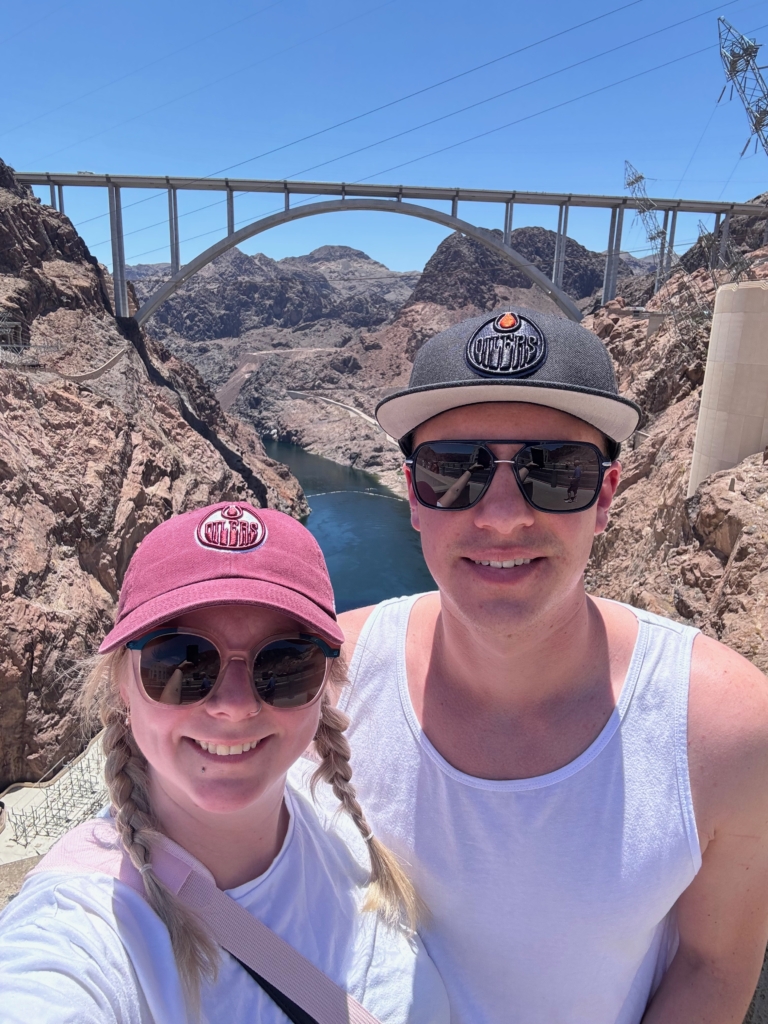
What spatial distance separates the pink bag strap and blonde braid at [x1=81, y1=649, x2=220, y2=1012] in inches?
1.1

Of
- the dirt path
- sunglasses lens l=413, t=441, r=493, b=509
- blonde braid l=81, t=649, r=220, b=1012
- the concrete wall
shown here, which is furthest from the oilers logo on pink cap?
the concrete wall

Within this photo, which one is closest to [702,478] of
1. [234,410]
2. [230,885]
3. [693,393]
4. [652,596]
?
[652,596]

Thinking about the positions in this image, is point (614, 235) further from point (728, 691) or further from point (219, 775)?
point (219, 775)

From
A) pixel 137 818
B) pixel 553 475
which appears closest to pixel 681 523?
pixel 553 475

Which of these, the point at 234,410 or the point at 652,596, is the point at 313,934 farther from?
the point at 234,410

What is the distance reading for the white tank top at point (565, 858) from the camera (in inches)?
63.7

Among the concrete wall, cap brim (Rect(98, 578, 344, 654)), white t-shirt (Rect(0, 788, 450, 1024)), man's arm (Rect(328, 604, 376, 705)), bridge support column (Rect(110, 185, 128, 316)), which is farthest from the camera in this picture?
bridge support column (Rect(110, 185, 128, 316))

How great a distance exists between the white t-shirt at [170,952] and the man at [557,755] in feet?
A: 0.74

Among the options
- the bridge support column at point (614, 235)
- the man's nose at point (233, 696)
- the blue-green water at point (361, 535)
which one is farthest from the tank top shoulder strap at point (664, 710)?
the bridge support column at point (614, 235)

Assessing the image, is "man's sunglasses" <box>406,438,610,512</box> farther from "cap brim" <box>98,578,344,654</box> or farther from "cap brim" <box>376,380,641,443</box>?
"cap brim" <box>98,578,344,654</box>

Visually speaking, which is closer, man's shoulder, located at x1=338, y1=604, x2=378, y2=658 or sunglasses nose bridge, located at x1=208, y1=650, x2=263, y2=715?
sunglasses nose bridge, located at x1=208, y1=650, x2=263, y2=715

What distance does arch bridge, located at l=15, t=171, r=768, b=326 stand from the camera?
26.1 meters

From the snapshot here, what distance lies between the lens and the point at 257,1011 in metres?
1.28

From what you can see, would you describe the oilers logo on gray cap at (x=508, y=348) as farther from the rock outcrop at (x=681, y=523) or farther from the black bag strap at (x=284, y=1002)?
the rock outcrop at (x=681, y=523)
